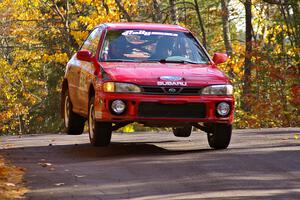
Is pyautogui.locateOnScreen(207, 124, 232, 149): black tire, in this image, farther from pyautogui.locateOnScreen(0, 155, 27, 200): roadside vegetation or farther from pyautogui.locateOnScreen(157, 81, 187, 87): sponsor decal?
pyautogui.locateOnScreen(0, 155, 27, 200): roadside vegetation

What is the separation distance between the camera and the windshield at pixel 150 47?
14.4 metres

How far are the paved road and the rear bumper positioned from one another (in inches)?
20.5

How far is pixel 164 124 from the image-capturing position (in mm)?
13609

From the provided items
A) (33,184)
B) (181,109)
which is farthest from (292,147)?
(33,184)

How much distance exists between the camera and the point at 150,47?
48.1 feet

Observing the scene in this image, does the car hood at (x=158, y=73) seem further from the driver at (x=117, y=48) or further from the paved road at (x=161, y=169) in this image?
the paved road at (x=161, y=169)

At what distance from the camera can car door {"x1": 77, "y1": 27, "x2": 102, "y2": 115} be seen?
1458cm

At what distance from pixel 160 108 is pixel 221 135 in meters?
1.28

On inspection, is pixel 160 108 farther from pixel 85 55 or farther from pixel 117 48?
pixel 85 55

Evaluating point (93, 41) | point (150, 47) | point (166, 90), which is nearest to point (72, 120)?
point (93, 41)

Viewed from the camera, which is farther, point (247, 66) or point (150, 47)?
point (247, 66)

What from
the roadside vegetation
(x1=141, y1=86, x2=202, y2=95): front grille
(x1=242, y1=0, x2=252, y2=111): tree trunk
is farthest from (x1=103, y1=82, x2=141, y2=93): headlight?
(x1=242, y1=0, x2=252, y2=111): tree trunk

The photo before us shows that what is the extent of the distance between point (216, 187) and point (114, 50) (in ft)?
16.1

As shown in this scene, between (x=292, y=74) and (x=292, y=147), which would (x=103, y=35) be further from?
(x=292, y=74)
